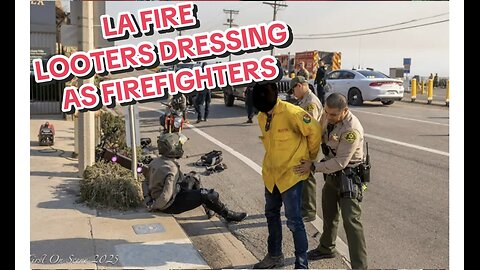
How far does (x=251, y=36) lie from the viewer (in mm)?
6031

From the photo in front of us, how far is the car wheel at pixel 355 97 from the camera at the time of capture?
680 inches

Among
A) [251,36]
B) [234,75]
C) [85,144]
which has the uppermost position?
[251,36]

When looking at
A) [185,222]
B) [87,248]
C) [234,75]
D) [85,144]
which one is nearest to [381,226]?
[185,222]

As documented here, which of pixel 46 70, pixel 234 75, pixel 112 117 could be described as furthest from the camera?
pixel 112 117

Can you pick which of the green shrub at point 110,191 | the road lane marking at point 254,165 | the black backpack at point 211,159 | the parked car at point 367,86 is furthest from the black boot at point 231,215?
the parked car at point 367,86

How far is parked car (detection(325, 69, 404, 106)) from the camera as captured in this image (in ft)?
55.0

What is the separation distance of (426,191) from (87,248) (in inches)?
183

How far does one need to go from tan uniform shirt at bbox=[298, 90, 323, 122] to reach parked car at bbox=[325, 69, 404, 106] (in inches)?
438

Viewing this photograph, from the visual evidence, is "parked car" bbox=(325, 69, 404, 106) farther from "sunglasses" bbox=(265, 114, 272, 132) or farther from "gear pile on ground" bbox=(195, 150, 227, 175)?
"sunglasses" bbox=(265, 114, 272, 132)

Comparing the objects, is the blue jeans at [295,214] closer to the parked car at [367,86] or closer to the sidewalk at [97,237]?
the sidewalk at [97,237]

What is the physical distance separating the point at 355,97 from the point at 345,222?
46.8 feet

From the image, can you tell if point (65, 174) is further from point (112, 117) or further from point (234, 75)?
point (234, 75)

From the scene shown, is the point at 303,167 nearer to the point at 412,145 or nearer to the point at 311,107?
the point at 311,107

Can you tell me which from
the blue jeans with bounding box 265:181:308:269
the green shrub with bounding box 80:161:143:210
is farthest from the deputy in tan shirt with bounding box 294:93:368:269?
the green shrub with bounding box 80:161:143:210
